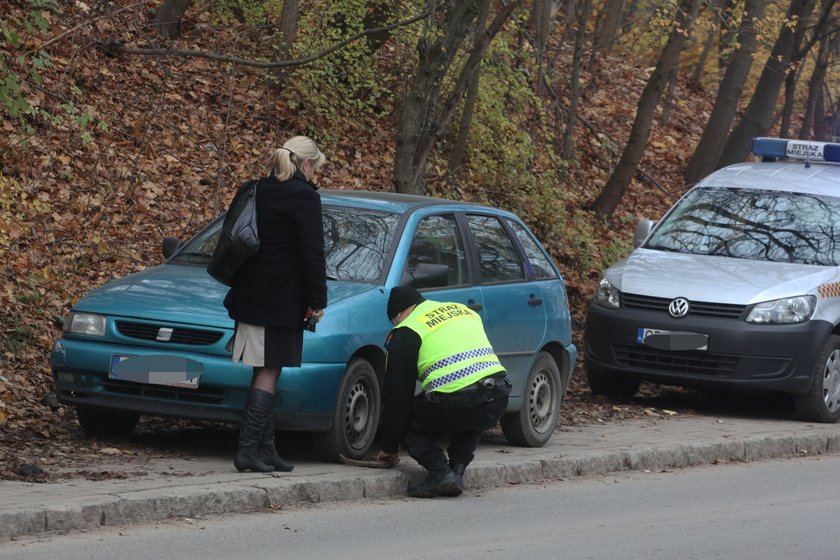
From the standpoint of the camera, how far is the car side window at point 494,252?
9.63 m

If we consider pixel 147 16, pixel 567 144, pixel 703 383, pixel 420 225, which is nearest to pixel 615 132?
pixel 567 144

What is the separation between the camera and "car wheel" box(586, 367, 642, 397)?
1270 cm

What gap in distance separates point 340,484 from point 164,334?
1406 mm

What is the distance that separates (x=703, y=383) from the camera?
11812 millimetres

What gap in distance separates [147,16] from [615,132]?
1022 cm

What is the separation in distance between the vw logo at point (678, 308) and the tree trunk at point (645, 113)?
6995 millimetres

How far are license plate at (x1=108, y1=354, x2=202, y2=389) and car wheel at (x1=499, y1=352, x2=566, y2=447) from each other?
275 centimetres

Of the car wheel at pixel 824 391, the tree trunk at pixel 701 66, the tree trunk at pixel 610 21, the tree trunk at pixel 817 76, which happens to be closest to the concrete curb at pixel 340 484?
the car wheel at pixel 824 391

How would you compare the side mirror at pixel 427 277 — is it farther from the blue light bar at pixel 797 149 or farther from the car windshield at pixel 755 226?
the blue light bar at pixel 797 149

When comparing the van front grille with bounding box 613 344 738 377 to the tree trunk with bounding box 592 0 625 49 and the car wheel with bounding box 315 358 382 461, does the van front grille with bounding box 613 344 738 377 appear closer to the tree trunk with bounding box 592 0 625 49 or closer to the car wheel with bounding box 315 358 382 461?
the car wheel with bounding box 315 358 382 461

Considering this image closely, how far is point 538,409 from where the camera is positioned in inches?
393

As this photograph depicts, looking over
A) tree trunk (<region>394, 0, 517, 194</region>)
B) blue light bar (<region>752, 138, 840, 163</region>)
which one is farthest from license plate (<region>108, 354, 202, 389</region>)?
blue light bar (<region>752, 138, 840, 163</region>)

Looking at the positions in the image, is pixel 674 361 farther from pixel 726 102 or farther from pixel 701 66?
pixel 701 66

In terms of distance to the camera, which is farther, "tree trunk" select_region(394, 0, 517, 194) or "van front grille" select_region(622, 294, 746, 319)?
"tree trunk" select_region(394, 0, 517, 194)
